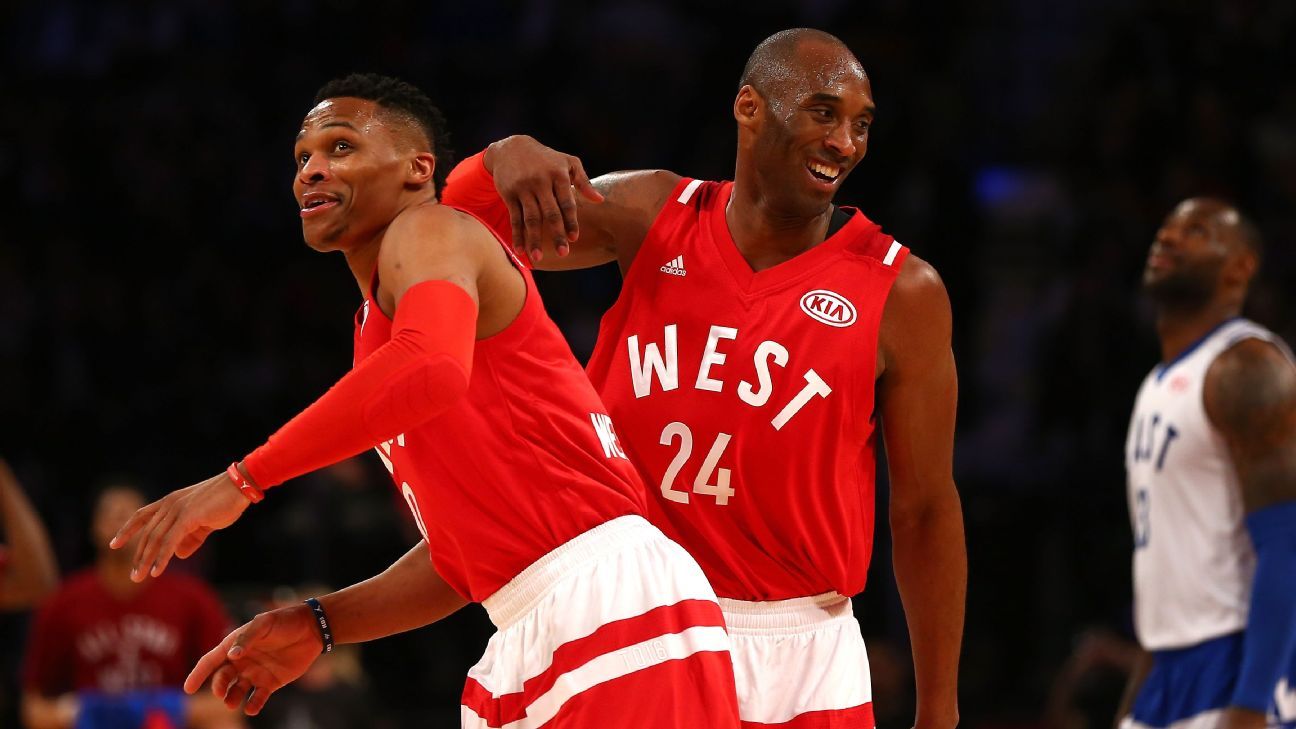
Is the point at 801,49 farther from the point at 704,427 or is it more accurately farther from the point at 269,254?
the point at 269,254

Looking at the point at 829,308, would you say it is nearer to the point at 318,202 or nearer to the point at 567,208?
the point at 567,208

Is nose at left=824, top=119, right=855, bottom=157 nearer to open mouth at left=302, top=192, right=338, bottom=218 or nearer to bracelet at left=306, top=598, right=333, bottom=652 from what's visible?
open mouth at left=302, top=192, right=338, bottom=218

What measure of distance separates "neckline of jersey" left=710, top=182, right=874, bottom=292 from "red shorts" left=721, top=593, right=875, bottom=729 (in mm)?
787

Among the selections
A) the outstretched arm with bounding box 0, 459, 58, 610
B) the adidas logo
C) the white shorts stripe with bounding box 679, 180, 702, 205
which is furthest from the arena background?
the adidas logo

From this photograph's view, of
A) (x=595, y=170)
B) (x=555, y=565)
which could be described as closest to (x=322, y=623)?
(x=555, y=565)

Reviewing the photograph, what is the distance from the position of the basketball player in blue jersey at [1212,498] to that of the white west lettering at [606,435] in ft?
9.26

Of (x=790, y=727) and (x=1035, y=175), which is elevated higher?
(x=1035, y=175)

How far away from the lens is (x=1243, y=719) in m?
5.27

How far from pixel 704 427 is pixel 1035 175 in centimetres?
855

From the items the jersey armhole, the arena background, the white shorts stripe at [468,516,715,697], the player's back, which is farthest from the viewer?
the arena background

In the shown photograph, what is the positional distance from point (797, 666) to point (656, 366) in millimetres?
798

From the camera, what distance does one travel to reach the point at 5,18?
1234 centimetres

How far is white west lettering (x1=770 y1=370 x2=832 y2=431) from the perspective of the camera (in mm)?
3879

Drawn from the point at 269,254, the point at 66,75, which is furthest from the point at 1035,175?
the point at 66,75
